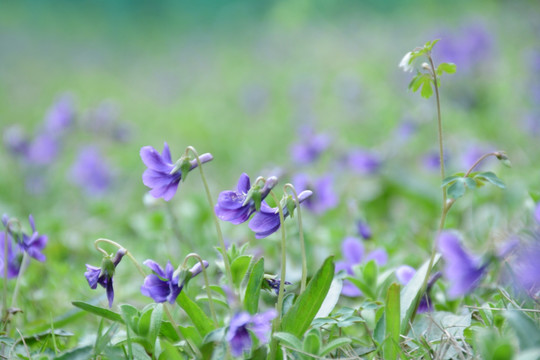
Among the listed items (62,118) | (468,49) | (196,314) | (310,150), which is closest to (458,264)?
(196,314)

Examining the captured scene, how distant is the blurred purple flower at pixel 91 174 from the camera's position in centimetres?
411

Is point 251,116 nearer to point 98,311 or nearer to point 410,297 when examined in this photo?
point 410,297

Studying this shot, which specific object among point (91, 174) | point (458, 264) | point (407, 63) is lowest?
point (91, 174)

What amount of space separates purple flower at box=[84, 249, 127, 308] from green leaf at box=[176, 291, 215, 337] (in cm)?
18

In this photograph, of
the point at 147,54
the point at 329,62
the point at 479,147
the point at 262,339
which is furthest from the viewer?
the point at 147,54

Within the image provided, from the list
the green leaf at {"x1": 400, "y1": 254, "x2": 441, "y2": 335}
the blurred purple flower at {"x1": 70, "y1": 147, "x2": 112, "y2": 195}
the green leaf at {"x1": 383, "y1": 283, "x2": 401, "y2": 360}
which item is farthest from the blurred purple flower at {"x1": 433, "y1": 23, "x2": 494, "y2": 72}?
the green leaf at {"x1": 383, "y1": 283, "x2": 401, "y2": 360}

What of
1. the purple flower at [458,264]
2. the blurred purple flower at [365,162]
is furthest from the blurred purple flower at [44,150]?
the purple flower at [458,264]

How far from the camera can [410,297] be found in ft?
5.10

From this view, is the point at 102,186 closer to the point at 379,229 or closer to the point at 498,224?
the point at 379,229

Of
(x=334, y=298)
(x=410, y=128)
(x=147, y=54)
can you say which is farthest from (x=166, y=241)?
(x=147, y=54)

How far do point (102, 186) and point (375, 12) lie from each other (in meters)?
10.0

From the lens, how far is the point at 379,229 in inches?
119

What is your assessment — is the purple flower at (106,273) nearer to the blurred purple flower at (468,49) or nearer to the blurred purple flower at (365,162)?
the blurred purple flower at (365,162)

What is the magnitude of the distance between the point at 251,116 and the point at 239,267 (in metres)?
5.55
